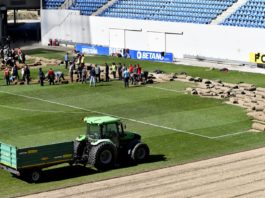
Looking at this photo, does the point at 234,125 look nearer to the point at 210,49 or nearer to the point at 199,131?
the point at 199,131

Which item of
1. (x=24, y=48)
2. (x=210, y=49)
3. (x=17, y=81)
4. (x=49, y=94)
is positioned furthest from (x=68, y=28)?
(x=49, y=94)

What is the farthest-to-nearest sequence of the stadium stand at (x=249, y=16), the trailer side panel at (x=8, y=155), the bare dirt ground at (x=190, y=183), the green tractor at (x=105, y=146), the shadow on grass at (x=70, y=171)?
the stadium stand at (x=249, y=16) < the green tractor at (x=105, y=146) < the shadow on grass at (x=70, y=171) < the trailer side panel at (x=8, y=155) < the bare dirt ground at (x=190, y=183)

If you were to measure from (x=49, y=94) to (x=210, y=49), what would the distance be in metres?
19.7

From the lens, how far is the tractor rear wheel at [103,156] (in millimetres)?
27828

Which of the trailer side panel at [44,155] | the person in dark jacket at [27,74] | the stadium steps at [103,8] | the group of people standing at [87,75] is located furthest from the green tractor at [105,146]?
the stadium steps at [103,8]

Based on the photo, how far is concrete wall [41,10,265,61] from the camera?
58.2m

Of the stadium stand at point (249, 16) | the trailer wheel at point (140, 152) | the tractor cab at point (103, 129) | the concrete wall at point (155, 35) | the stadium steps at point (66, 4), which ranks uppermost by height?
the stadium steps at point (66, 4)

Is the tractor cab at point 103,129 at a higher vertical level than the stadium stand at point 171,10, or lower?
lower

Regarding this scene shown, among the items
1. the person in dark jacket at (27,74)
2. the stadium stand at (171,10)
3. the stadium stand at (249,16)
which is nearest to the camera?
the person in dark jacket at (27,74)

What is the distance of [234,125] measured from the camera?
36.1m

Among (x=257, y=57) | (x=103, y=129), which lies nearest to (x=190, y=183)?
(x=103, y=129)

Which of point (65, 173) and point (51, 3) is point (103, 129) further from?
point (51, 3)

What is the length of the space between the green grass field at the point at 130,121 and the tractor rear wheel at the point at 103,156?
391 mm

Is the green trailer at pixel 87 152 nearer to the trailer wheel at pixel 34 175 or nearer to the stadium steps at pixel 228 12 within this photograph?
the trailer wheel at pixel 34 175
